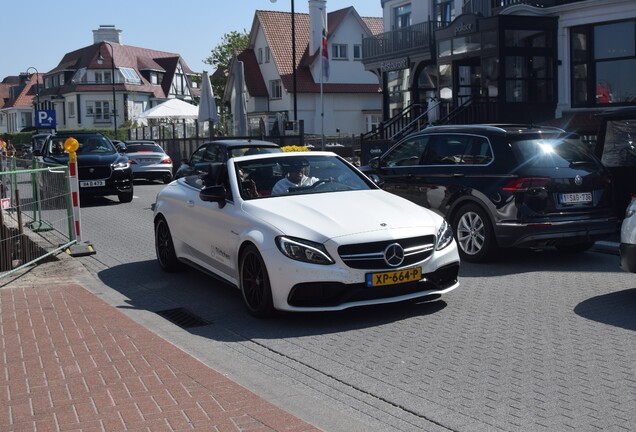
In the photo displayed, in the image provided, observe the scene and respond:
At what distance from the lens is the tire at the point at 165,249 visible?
10.2 metres

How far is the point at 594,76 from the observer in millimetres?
25766

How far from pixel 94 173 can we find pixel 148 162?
8.06 meters

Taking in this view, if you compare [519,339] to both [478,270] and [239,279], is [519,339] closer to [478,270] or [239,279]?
[239,279]

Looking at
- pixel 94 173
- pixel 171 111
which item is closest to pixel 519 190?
pixel 94 173

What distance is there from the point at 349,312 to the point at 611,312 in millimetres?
2407

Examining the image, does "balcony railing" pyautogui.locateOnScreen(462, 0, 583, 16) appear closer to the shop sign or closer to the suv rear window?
the shop sign

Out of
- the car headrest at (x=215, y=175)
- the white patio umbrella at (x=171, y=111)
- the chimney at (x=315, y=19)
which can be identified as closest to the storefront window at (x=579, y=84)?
the chimney at (x=315, y=19)

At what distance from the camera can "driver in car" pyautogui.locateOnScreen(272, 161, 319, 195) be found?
8570 millimetres

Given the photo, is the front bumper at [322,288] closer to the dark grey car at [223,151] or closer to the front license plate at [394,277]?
the front license plate at [394,277]

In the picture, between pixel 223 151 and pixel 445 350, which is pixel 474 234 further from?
pixel 223 151

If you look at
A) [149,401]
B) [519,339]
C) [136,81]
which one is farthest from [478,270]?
[136,81]

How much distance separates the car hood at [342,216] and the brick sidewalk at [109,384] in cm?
156

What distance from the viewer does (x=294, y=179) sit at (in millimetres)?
8695

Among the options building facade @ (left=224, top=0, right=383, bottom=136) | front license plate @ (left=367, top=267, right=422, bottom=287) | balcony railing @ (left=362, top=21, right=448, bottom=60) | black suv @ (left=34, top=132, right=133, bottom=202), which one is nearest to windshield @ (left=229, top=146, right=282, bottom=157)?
black suv @ (left=34, top=132, right=133, bottom=202)
